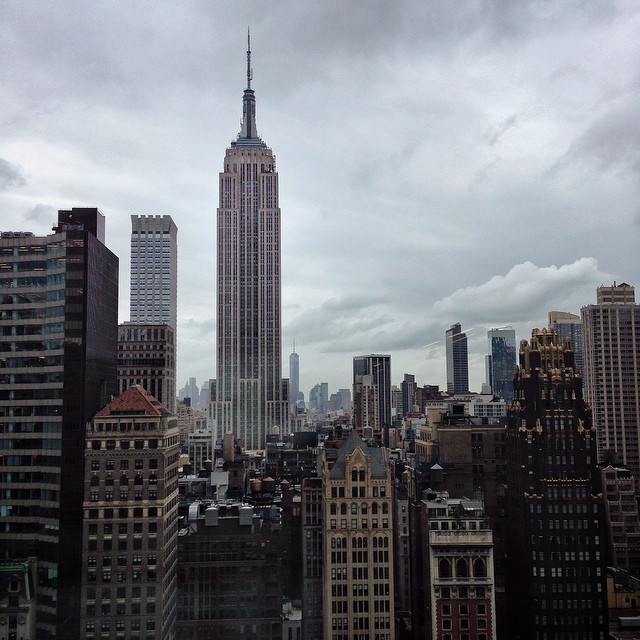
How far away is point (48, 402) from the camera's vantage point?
1249 inches

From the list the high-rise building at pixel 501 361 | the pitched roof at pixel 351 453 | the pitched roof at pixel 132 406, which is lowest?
the pitched roof at pixel 351 453

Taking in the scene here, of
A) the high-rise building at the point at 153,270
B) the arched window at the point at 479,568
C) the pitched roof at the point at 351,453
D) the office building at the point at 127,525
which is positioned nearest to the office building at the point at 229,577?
the office building at the point at 127,525

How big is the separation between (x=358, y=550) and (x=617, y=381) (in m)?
36.1

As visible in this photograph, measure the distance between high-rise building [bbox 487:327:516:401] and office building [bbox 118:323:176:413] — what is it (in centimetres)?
2820

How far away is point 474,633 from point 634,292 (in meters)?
30.6

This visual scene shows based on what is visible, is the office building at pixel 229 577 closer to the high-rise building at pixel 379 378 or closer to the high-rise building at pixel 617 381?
the high-rise building at pixel 379 378

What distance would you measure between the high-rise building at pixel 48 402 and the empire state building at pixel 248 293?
63.2 meters

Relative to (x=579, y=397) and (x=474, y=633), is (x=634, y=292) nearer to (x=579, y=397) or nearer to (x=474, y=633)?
(x=579, y=397)

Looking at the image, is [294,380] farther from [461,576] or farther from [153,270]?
→ [461,576]

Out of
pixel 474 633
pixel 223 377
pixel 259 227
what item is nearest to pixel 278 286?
pixel 259 227

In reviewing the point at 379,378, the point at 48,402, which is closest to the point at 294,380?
the point at 379,378

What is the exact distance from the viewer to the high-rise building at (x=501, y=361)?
1375 inches

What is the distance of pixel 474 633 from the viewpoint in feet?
105

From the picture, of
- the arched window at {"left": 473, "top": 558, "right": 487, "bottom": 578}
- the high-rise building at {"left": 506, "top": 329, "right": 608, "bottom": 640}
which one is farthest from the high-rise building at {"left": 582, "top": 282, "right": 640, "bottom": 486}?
the arched window at {"left": 473, "top": 558, "right": 487, "bottom": 578}
